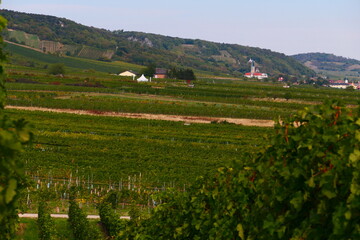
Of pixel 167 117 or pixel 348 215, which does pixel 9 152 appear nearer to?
pixel 348 215

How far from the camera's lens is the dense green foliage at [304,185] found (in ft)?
25.6

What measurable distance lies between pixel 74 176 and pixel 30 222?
41.1 ft

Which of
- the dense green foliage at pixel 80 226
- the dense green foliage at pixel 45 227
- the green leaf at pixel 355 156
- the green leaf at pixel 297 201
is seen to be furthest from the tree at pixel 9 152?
the dense green foliage at pixel 45 227

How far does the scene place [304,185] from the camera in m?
8.75

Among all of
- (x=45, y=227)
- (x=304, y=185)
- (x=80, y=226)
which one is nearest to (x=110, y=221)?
(x=80, y=226)

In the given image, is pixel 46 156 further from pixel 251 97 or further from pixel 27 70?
pixel 27 70

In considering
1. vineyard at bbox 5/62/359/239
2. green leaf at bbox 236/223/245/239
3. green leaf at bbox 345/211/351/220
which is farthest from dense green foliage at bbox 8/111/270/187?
green leaf at bbox 345/211/351/220

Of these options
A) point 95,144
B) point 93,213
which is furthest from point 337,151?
point 95,144

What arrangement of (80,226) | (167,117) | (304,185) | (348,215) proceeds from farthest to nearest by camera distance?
(167,117) → (80,226) → (304,185) → (348,215)

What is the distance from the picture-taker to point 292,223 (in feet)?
29.8

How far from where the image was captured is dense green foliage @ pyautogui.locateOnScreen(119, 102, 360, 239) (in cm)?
781

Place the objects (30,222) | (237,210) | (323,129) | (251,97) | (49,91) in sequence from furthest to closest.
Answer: (251,97) → (49,91) → (30,222) → (237,210) → (323,129)

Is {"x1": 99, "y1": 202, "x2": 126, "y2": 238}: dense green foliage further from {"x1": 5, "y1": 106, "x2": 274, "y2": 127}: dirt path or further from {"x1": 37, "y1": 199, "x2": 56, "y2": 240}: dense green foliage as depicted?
{"x1": 5, "y1": 106, "x2": 274, "y2": 127}: dirt path

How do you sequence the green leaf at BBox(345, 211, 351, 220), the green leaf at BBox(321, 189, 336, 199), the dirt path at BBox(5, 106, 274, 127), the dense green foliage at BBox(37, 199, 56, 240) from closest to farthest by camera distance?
the green leaf at BBox(345, 211, 351, 220), the green leaf at BBox(321, 189, 336, 199), the dense green foliage at BBox(37, 199, 56, 240), the dirt path at BBox(5, 106, 274, 127)
